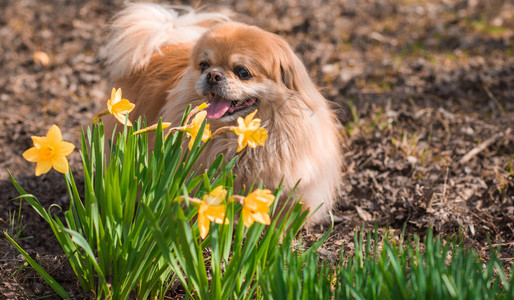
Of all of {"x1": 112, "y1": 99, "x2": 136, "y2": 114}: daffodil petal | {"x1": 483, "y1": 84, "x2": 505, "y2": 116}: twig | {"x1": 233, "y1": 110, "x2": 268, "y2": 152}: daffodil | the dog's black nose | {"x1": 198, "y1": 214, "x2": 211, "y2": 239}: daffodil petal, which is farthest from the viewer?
{"x1": 483, "y1": 84, "x2": 505, "y2": 116}: twig

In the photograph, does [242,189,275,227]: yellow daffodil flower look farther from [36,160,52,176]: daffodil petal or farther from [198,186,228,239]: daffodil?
[36,160,52,176]: daffodil petal

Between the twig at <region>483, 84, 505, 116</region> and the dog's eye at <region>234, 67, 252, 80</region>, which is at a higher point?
the dog's eye at <region>234, 67, 252, 80</region>

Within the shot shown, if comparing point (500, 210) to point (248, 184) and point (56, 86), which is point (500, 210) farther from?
point (56, 86)

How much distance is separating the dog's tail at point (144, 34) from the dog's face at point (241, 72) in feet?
2.16

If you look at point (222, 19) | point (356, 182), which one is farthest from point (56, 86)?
point (356, 182)

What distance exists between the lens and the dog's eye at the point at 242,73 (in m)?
2.74

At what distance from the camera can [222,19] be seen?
3.78 meters

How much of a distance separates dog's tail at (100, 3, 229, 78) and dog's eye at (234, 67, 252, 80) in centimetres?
85

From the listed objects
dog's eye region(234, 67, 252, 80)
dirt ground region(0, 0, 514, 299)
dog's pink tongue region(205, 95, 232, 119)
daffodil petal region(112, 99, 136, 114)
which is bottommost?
dirt ground region(0, 0, 514, 299)

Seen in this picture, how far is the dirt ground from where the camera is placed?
3.03 m

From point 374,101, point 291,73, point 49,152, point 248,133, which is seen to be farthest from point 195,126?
point 374,101

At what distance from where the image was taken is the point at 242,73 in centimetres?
274

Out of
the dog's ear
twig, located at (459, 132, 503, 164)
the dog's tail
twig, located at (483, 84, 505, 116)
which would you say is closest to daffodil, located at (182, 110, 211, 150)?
the dog's ear

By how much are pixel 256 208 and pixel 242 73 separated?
3.81 feet
